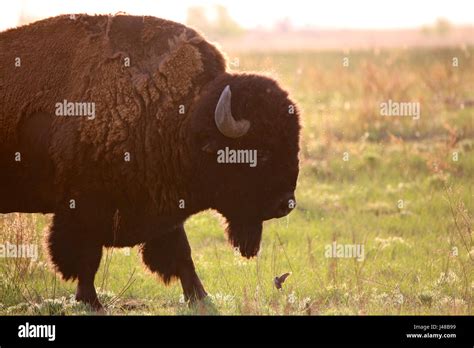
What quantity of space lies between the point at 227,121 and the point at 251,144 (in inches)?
12.3

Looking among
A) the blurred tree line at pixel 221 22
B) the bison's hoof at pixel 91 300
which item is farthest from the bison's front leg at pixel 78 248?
the blurred tree line at pixel 221 22

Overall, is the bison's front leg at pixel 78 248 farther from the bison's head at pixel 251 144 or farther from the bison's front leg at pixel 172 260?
the bison's head at pixel 251 144

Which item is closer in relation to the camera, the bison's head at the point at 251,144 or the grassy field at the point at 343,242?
the bison's head at the point at 251,144

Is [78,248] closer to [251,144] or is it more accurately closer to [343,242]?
[251,144]

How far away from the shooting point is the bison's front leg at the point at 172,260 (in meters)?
7.75

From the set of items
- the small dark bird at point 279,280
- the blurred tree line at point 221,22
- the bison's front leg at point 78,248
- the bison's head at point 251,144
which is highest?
the blurred tree line at point 221,22

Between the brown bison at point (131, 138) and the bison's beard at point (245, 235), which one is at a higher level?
the brown bison at point (131, 138)

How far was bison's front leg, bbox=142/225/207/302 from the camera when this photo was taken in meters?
7.75

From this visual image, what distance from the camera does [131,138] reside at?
284 inches

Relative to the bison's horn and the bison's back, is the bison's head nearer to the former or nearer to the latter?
the bison's horn

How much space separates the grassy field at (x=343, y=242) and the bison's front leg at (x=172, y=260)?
0.46 ft

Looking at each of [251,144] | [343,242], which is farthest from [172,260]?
[343,242]

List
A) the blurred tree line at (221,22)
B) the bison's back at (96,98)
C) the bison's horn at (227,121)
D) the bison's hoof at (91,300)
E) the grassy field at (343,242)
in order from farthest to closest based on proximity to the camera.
Result: the blurred tree line at (221,22)
the grassy field at (343,242)
the bison's hoof at (91,300)
the bison's back at (96,98)
the bison's horn at (227,121)

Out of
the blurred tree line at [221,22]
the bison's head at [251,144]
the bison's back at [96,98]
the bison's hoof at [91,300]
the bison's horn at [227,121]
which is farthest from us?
the blurred tree line at [221,22]
